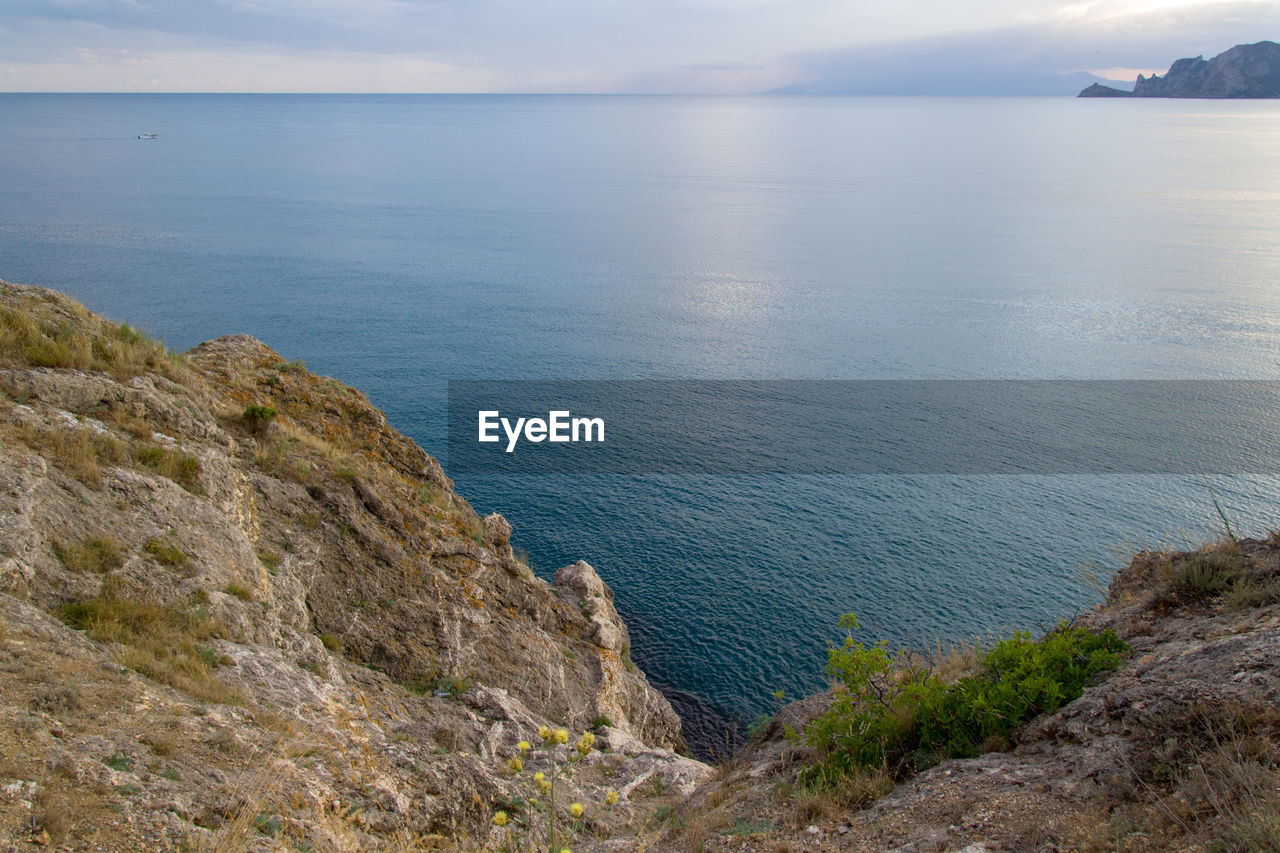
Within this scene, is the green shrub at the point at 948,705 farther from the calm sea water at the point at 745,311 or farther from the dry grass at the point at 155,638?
the calm sea water at the point at 745,311

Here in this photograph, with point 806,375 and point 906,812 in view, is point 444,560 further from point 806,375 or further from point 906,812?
point 806,375

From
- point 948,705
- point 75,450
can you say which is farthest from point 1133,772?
point 75,450

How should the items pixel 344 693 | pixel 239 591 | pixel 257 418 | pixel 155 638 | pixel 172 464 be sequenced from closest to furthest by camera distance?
pixel 155 638 → pixel 344 693 → pixel 239 591 → pixel 172 464 → pixel 257 418

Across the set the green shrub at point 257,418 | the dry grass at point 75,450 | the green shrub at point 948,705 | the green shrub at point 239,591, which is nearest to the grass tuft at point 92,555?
the dry grass at point 75,450

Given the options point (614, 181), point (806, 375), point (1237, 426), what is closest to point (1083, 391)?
point (1237, 426)

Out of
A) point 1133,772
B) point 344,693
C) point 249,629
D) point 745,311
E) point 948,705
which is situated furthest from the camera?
point 745,311

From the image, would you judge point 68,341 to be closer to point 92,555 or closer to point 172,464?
point 172,464

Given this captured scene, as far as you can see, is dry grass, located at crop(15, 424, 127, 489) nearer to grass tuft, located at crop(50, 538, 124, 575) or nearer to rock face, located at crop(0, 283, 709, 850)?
rock face, located at crop(0, 283, 709, 850)
